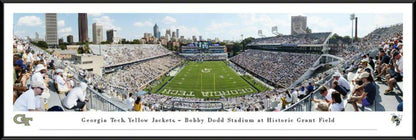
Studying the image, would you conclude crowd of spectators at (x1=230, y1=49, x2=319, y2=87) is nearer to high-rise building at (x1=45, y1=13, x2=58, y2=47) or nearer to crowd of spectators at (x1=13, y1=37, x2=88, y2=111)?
crowd of spectators at (x1=13, y1=37, x2=88, y2=111)

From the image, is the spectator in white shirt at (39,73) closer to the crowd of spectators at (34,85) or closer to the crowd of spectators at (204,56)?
the crowd of spectators at (34,85)

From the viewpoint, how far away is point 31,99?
3.37 meters

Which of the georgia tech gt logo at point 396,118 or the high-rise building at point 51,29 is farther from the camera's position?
the high-rise building at point 51,29

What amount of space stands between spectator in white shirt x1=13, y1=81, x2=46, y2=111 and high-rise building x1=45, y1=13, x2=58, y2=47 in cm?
157

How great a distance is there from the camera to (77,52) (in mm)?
6676

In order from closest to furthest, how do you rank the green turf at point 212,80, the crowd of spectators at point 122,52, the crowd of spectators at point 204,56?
the crowd of spectators at point 122,52 < the green turf at point 212,80 < the crowd of spectators at point 204,56

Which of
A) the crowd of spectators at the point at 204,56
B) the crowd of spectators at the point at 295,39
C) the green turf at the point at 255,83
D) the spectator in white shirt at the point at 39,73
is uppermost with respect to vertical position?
the crowd of spectators at the point at 295,39

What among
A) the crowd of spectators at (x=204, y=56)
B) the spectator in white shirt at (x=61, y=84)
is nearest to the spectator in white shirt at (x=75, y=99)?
the spectator in white shirt at (x=61, y=84)

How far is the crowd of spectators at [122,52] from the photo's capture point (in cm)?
758

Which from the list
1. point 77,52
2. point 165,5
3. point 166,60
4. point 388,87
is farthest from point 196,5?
point 166,60

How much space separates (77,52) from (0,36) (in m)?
2.95

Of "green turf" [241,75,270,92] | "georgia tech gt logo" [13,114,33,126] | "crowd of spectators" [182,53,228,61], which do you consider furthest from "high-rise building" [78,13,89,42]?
"green turf" [241,75,270,92]

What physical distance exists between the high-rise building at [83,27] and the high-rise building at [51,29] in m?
0.44

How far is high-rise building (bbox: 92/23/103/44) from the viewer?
17.2 ft
